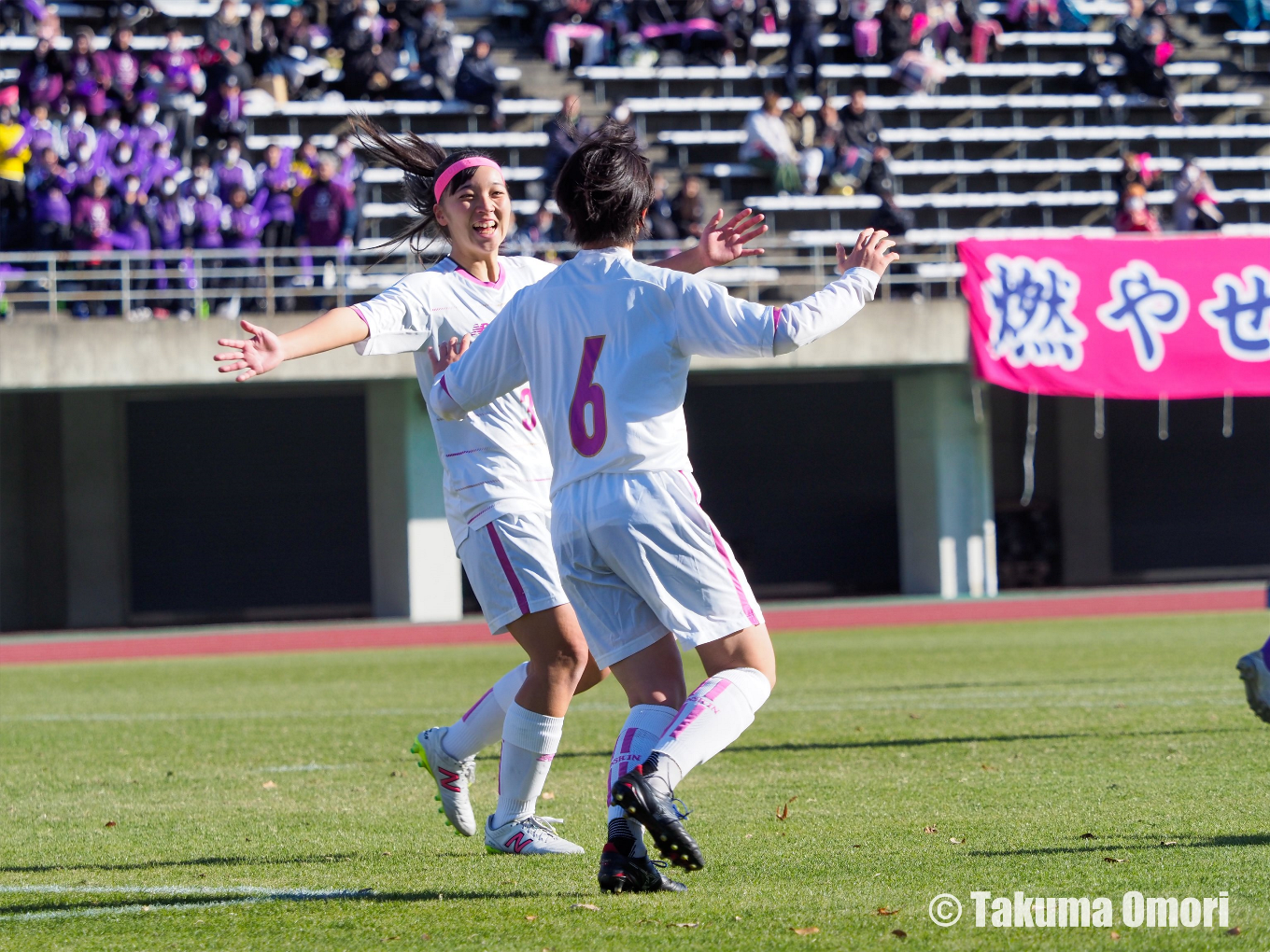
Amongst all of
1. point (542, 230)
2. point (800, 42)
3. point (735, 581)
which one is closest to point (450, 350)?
point (735, 581)

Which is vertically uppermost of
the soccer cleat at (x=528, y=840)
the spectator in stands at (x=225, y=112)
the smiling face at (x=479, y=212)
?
Result: the spectator in stands at (x=225, y=112)

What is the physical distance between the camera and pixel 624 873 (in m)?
4.13

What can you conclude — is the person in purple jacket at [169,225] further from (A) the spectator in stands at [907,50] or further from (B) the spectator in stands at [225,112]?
(A) the spectator in stands at [907,50]

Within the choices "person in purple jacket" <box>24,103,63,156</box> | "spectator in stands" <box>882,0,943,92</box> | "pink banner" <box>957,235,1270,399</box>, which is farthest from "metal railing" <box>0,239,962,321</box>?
"spectator in stands" <box>882,0,943,92</box>

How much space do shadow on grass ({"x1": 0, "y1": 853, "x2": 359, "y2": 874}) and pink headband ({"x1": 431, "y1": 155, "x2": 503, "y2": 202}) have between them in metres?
2.07

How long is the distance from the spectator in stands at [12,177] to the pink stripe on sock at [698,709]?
18280 millimetres

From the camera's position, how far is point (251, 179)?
2119 cm

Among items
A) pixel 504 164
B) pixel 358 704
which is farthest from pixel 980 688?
pixel 504 164

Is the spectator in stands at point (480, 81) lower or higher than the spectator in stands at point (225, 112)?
higher

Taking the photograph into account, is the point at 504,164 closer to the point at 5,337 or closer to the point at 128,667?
the point at 5,337

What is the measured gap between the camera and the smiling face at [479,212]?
17.2 ft

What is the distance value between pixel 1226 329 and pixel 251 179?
11972 mm

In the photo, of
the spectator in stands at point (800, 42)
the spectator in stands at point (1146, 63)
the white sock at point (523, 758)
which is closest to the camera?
the white sock at point (523, 758)

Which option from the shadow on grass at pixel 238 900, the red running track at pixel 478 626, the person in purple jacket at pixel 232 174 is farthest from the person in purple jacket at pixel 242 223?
the shadow on grass at pixel 238 900
